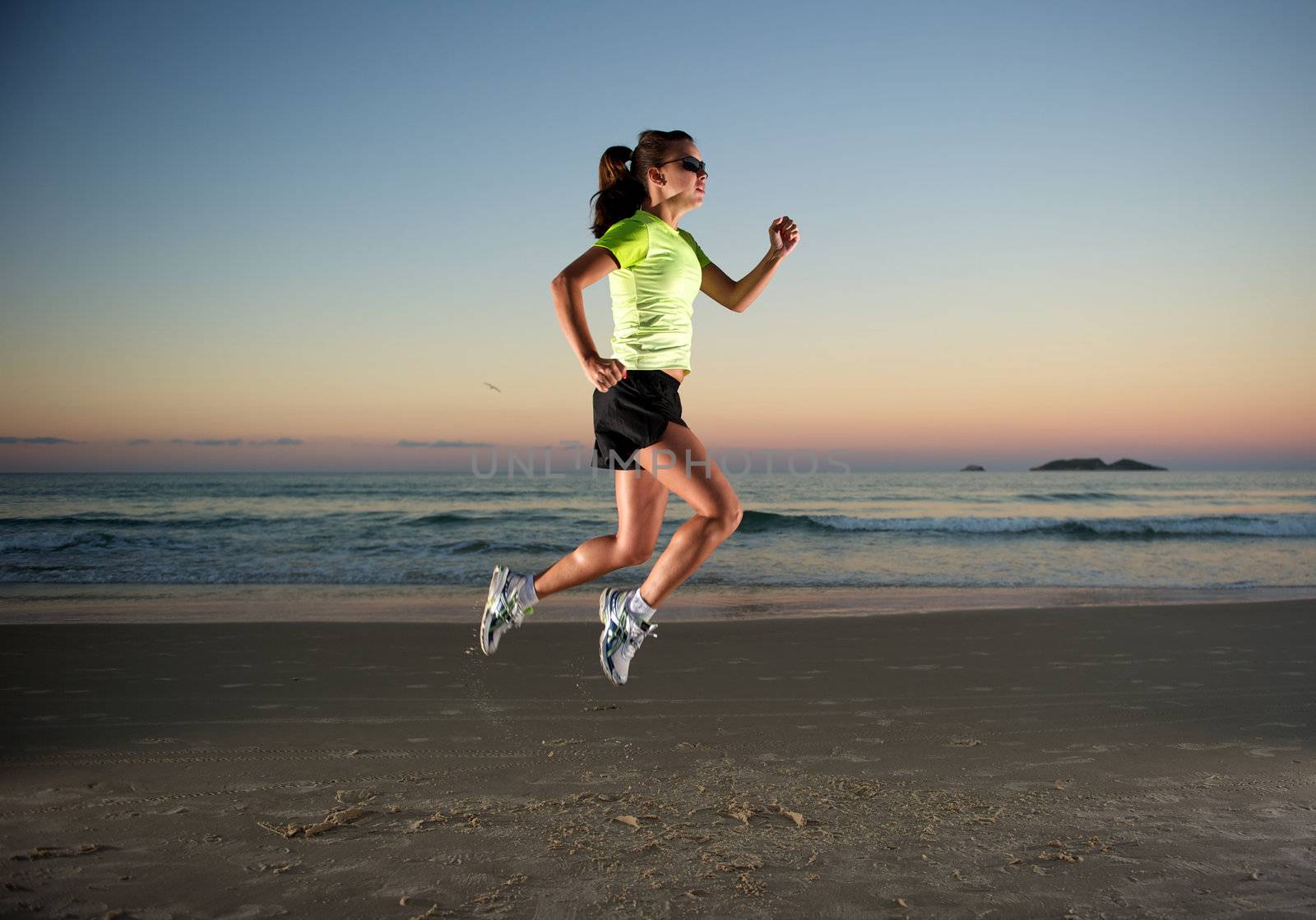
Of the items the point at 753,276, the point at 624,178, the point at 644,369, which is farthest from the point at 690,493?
the point at 624,178

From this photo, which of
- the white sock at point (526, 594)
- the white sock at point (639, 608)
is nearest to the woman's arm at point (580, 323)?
the white sock at point (639, 608)

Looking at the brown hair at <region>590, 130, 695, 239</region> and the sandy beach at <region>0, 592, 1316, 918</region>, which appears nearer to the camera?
the sandy beach at <region>0, 592, 1316, 918</region>

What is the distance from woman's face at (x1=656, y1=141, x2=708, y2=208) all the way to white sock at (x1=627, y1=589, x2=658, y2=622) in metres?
1.41

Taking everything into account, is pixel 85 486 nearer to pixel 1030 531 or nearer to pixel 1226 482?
pixel 1030 531

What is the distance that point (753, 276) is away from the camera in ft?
11.8

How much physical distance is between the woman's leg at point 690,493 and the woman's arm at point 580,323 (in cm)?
34

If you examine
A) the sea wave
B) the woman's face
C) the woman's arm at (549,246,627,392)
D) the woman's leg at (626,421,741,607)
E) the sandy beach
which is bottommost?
the sea wave

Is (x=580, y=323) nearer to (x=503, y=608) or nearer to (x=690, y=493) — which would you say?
(x=690, y=493)

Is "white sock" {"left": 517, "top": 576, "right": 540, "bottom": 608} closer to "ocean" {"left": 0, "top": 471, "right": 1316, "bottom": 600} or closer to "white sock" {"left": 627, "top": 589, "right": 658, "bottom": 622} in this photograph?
"white sock" {"left": 627, "top": 589, "right": 658, "bottom": 622}

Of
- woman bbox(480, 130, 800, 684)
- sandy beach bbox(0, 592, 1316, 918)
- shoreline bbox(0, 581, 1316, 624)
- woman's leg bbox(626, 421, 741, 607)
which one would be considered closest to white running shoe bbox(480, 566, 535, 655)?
woman bbox(480, 130, 800, 684)

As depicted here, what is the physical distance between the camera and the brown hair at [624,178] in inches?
129

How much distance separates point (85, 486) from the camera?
118 ft

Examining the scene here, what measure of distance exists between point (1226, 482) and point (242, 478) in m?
48.7

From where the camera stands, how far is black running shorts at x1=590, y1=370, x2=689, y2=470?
3096 millimetres
